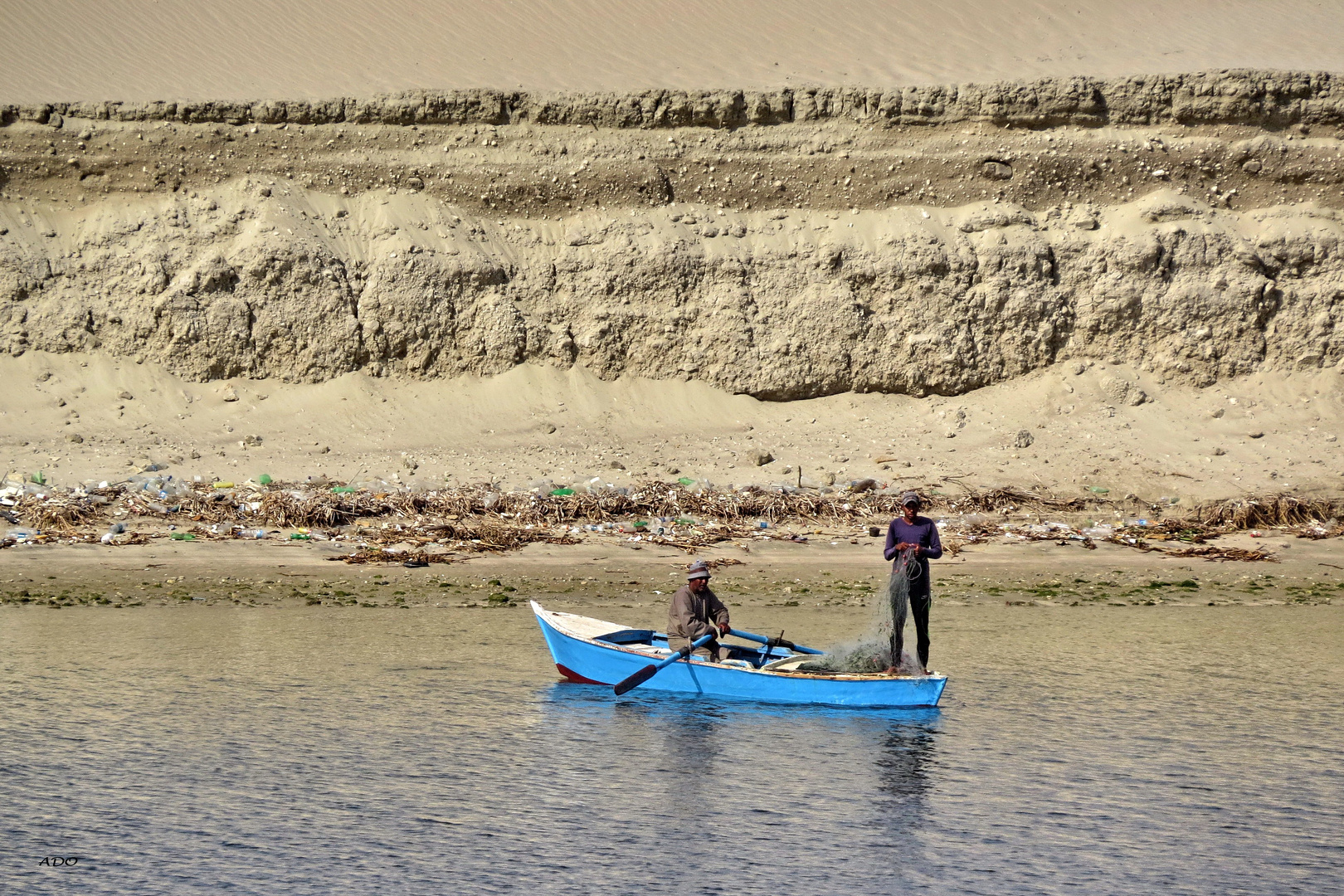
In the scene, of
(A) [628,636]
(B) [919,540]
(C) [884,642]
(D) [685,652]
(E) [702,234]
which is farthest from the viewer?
(E) [702,234]

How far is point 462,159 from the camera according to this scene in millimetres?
22156

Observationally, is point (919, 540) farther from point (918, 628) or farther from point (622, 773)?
point (622, 773)

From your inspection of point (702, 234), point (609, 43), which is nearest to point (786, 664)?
point (702, 234)

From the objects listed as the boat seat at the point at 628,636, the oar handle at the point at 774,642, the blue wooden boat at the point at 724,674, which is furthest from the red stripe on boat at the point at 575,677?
the oar handle at the point at 774,642

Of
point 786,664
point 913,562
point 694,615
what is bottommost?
point 786,664

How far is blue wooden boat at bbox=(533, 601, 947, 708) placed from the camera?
919cm

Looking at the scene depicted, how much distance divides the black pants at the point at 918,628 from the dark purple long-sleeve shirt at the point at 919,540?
76mm

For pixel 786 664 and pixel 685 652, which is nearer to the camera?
pixel 685 652

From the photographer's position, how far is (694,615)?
969 cm

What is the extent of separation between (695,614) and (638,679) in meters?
0.64

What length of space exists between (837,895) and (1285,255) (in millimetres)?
19429

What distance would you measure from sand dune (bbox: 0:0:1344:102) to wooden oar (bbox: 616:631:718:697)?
733 inches

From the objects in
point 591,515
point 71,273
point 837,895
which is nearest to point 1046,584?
point 591,515

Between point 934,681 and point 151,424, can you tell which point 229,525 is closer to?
point 151,424
